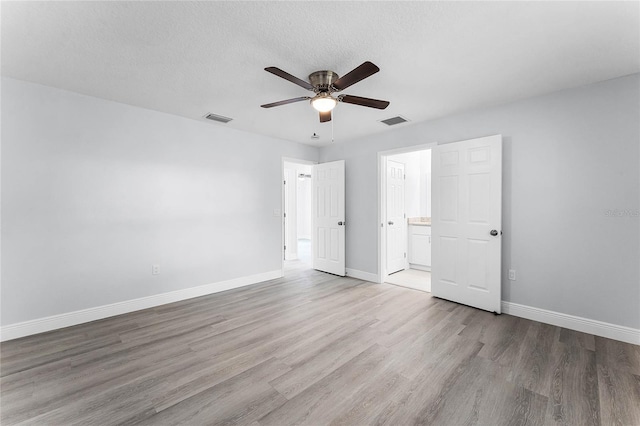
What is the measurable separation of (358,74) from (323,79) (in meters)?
0.55

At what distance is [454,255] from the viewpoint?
12.2 feet

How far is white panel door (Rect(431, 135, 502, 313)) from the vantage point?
3334 millimetres

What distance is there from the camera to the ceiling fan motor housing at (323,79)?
2504 mm

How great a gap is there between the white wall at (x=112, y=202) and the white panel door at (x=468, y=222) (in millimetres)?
2991

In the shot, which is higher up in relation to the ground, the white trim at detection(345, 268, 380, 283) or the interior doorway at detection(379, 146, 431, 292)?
the interior doorway at detection(379, 146, 431, 292)

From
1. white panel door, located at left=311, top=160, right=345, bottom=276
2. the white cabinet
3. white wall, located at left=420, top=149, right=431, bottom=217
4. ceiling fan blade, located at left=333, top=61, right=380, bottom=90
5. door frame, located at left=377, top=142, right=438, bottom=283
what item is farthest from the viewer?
white wall, located at left=420, top=149, right=431, bottom=217

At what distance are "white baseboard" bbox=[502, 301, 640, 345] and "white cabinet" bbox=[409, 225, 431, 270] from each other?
6.90ft

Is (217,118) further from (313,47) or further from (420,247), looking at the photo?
(420,247)

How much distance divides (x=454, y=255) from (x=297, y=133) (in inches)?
124

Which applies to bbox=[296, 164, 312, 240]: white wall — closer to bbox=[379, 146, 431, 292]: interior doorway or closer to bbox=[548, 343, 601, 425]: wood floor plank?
bbox=[379, 146, 431, 292]: interior doorway

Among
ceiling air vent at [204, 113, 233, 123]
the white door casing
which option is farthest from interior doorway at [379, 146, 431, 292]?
the white door casing

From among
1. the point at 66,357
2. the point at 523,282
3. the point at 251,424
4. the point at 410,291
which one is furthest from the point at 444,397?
the point at 66,357

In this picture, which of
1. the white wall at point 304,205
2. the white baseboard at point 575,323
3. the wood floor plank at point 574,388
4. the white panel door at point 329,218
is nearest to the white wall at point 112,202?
the white panel door at point 329,218

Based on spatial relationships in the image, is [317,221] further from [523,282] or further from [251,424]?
[251,424]
